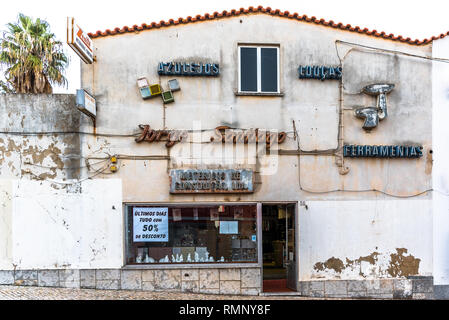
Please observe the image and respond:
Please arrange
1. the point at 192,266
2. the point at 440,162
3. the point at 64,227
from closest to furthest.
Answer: the point at 64,227 → the point at 192,266 → the point at 440,162

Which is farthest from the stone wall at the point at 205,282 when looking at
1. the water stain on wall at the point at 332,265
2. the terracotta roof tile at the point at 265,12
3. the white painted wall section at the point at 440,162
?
the terracotta roof tile at the point at 265,12

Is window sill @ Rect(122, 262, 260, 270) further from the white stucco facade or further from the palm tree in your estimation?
the palm tree

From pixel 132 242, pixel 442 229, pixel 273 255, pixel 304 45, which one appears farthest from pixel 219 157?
pixel 442 229

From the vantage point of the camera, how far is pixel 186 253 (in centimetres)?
859

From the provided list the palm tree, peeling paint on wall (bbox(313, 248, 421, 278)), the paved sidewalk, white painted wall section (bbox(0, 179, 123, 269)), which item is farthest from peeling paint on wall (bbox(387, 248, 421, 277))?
the palm tree

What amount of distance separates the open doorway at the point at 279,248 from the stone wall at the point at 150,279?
2.84 feet

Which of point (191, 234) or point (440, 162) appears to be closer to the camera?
point (191, 234)

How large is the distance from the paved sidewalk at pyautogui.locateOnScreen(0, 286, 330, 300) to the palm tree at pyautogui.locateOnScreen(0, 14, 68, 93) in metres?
8.47

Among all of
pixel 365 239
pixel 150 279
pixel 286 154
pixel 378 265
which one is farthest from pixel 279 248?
pixel 150 279

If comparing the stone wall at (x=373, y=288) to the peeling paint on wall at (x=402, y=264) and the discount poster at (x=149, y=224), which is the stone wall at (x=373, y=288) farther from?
the discount poster at (x=149, y=224)

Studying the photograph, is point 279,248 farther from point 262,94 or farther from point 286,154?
point 262,94

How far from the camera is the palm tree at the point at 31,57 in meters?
13.3

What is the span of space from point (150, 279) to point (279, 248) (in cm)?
428

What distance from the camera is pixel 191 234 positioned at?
28.3 feet
